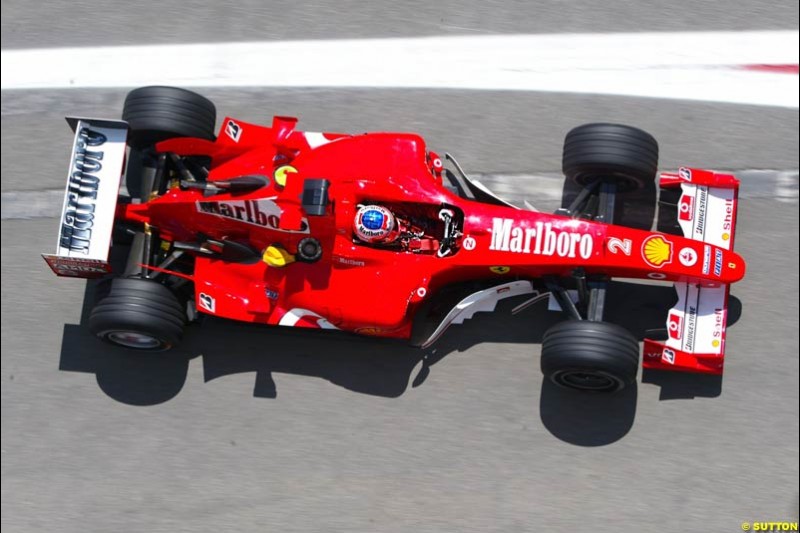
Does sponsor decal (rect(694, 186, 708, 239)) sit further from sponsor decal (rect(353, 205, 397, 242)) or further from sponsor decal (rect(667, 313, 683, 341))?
sponsor decal (rect(353, 205, 397, 242))

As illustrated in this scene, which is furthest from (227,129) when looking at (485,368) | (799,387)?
(799,387)

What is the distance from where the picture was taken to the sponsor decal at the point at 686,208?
25.5 ft

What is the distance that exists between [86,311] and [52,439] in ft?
4.12

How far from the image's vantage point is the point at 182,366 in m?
8.41

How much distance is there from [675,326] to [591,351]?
36.0 inches

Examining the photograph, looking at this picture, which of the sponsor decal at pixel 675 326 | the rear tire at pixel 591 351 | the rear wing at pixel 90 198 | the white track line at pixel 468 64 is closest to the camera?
the rear tire at pixel 591 351

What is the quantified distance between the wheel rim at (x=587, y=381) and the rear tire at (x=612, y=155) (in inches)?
67.8

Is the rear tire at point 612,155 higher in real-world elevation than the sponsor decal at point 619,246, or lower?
higher

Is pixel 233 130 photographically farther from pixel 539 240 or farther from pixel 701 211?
pixel 701 211

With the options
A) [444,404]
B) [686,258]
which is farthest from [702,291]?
[444,404]

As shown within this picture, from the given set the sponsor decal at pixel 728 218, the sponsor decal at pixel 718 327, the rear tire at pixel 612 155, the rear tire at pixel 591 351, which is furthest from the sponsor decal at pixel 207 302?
the sponsor decal at pixel 728 218

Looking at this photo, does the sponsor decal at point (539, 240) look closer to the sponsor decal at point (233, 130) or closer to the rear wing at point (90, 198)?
the sponsor decal at point (233, 130)

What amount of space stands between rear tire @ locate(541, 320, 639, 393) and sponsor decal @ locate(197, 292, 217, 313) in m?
2.89

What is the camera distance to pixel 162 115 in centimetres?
800
